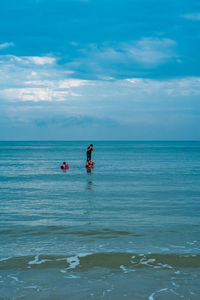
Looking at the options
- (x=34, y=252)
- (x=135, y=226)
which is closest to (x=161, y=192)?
(x=135, y=226)

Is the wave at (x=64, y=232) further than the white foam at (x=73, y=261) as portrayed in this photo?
Yes

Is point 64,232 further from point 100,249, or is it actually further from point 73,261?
point 73,261

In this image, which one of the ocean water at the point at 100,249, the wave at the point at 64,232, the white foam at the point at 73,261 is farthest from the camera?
the wave at the point at 64,232

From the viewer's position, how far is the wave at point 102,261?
7.71m

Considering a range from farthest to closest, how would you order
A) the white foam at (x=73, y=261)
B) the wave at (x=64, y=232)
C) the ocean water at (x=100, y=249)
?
the wave at (x=64, y=232) → the white foam at (x=73, y=261) → the ocean water at (x=100, y=249)

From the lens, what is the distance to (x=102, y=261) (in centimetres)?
804

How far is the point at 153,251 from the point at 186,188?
1404 cm

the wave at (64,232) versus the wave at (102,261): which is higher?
the wave at (102,261)

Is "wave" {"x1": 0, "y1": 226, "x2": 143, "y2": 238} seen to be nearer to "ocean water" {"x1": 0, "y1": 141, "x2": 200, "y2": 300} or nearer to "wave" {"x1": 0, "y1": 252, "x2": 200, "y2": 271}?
"ocean water" {"x1": 0, "y1": 141, "x2": 200, "y2": 300}

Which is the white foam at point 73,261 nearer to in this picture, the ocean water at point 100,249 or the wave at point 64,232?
the ocean water at point 100,249

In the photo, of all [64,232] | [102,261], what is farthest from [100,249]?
[64,232]

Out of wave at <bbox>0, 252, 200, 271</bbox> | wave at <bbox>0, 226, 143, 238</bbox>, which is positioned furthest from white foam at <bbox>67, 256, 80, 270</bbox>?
wave at <bbox>0, 226, 143, 238</bbox>

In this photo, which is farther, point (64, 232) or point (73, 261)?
point (64, 232)

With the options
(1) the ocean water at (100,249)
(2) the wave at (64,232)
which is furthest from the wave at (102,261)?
(2) the wave at (64,232)
